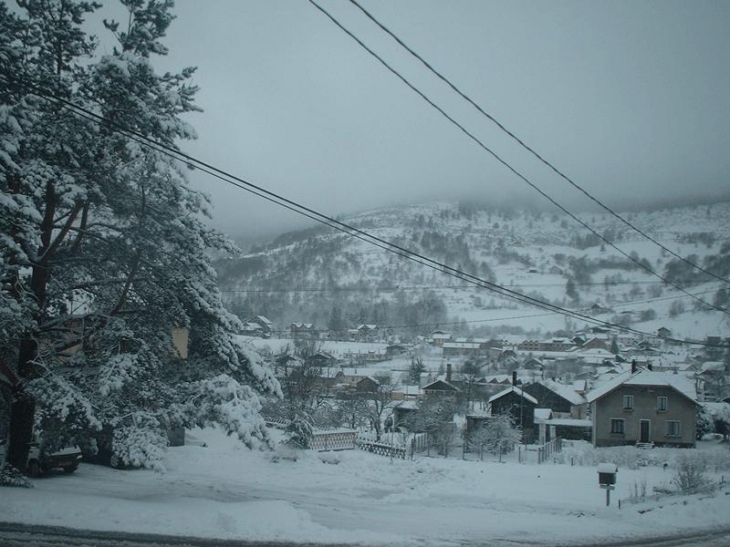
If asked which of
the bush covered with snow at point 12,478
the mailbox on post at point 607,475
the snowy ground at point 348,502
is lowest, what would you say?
the snowy ground at point 348,502

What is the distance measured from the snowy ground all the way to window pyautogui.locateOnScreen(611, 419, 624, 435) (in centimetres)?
2268

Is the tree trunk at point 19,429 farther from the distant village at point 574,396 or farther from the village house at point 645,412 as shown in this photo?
the village house at point 645,412

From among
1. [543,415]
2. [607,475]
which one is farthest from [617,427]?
[607,475]

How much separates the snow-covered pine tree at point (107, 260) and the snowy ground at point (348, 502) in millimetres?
1214

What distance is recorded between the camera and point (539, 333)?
161 metres

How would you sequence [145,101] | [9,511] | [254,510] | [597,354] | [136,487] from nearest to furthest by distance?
1. [9,511]
2. [254,510]
3. [145,101]
4. [136,487]
5. [597,354]

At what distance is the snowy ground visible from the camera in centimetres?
893

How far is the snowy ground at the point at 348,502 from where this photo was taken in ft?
29.3

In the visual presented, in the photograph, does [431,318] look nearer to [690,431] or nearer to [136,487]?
[690,431]

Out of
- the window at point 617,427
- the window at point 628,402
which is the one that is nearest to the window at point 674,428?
the window at point 628,402

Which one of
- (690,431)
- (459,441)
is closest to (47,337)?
(459,441)

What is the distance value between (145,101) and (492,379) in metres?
72.1

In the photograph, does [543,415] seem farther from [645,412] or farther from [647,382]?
[647,382]

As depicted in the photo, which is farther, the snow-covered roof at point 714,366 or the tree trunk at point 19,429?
the snow-covered roof at point 714,366
